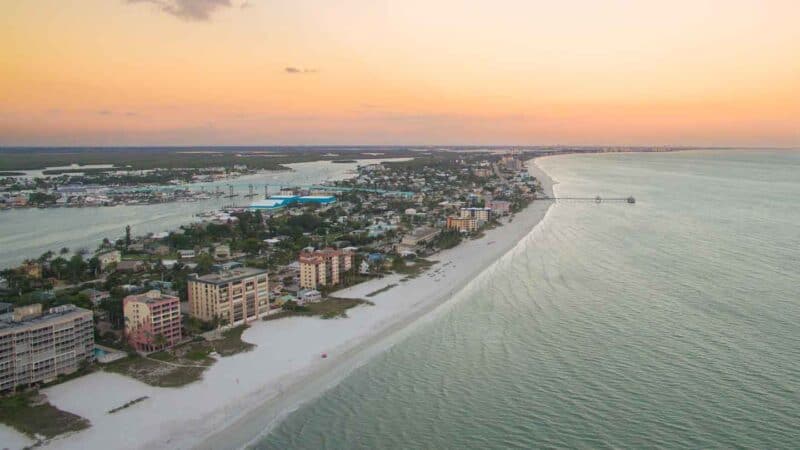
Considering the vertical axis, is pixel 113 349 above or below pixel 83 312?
below

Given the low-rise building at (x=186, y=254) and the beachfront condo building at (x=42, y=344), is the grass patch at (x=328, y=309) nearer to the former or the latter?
the beachfront condo building at (x=42, y=344)

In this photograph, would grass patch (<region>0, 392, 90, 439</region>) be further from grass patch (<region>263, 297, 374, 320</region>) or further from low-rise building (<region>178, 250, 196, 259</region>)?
low-rise building (<region>178, 250, 196, 259</region>)

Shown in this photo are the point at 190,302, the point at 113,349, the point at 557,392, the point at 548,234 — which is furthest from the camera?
the point at 548,234

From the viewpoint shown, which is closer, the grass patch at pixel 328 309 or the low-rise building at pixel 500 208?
the grass patch at pixel 328 309

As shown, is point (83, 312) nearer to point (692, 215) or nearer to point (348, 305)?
point (348, 305)

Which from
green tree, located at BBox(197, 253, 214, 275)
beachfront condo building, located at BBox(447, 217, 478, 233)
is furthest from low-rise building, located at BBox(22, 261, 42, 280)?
beachfront condo building, located at BBox(447, 217, 478, 233)

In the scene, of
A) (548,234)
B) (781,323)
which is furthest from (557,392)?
(548,234)

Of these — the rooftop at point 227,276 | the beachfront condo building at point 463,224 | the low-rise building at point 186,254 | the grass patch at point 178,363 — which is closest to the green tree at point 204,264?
the low-rise building at point 186,254
